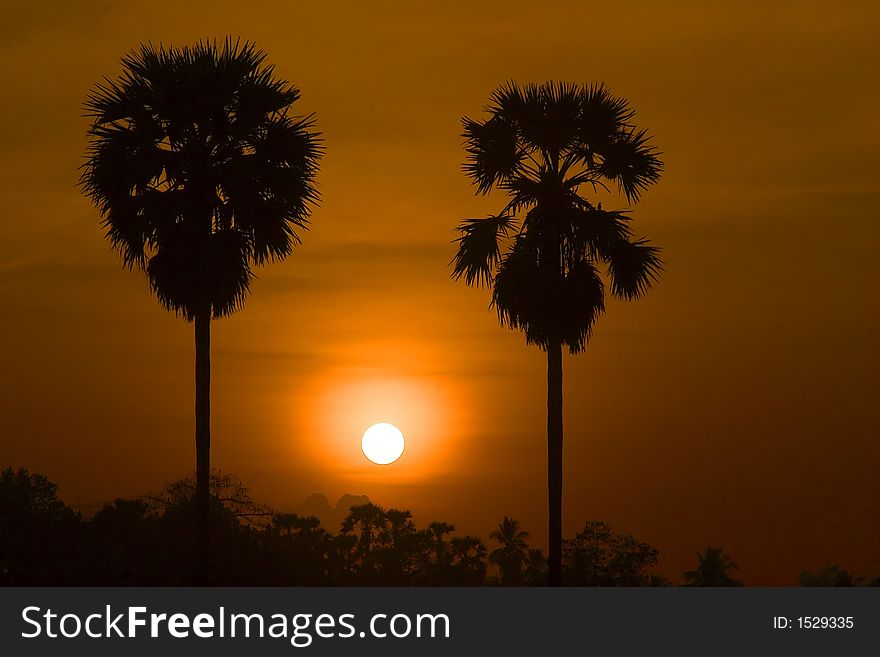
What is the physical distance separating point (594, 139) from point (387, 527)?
3692 centimetres

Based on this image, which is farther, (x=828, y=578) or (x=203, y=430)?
(x=828, y=578)

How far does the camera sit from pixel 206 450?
121 feet

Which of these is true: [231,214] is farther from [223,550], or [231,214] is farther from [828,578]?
[828,578]

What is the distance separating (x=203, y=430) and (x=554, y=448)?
9556mm

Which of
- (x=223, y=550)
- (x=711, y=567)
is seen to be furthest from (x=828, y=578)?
(x=223, y=550)

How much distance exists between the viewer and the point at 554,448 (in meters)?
38.8

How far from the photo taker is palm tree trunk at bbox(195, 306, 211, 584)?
3672 centimetres

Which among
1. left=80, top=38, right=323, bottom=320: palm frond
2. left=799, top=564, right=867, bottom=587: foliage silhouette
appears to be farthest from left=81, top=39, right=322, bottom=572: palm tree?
left=799, top=564, right=867, bottom=587: foliage silhouette

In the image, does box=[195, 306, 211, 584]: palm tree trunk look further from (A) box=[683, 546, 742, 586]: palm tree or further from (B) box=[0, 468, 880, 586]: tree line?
(A) box=[683, 546, 742, 586]: palm tree

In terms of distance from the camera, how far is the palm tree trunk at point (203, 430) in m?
36.7
